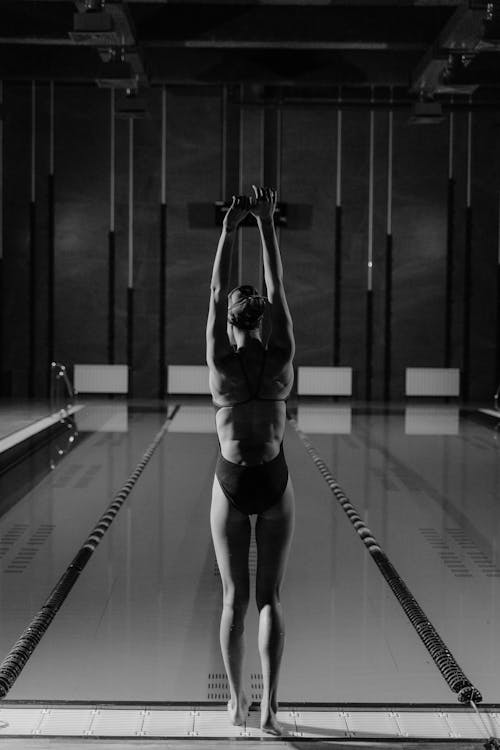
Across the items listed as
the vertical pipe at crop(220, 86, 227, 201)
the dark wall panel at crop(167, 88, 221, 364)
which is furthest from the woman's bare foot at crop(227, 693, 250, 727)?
the vertical pipe at crop(220, 86, 227, 201)

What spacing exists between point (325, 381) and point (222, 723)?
44.9 feet

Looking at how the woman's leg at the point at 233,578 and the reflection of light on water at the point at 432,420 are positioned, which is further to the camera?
the reflection of light on water at the point at 432,420

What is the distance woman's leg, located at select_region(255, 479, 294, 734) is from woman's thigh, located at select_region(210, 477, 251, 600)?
2.0 inches

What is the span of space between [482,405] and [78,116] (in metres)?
8.61

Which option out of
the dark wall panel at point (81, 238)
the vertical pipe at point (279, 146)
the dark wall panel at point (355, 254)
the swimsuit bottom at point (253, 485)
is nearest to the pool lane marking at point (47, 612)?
the swimsuit bottom at point (253, 485)

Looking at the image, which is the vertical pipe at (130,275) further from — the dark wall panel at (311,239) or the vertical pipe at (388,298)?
the vertical pipe at (388,298)

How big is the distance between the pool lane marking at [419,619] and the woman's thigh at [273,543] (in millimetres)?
845

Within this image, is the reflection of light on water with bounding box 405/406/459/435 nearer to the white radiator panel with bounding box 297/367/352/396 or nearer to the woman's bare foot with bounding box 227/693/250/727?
the white radiator panel with bounding box 297/367/352/396

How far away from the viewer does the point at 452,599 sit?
475 cm

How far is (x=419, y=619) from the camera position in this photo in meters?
4.14

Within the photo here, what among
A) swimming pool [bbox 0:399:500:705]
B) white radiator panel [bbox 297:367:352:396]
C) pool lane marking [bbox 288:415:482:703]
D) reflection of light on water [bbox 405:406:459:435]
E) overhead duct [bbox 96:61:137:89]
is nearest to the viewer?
pool lane marking [bbox 288:415:482:703]

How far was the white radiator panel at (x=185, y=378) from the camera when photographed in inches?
654

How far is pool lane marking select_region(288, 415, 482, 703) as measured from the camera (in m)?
3.41

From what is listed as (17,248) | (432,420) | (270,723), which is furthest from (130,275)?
(270,723)
